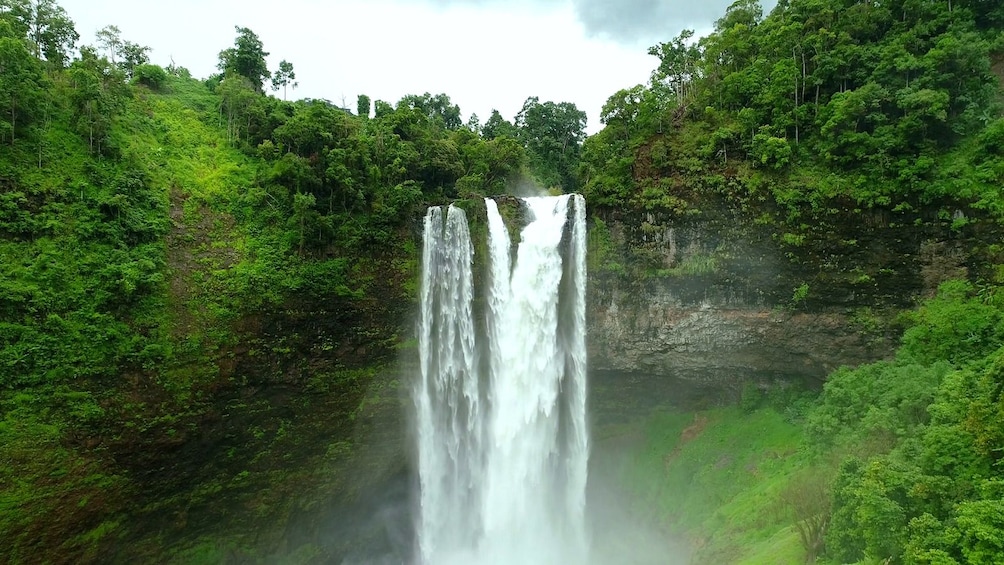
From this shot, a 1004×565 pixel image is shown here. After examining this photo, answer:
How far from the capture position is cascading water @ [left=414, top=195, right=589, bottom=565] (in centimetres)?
2030

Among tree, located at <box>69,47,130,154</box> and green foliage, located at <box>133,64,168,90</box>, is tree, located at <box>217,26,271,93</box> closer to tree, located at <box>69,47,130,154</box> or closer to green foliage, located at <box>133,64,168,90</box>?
green foliage, located at <box>133,64,168,90</box>

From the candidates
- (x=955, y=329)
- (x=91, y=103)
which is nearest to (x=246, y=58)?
(x=91, y=103)

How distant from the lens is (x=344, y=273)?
1995 cm

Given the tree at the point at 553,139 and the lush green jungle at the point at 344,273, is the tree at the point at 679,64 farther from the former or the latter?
the tree at the point at 553,139

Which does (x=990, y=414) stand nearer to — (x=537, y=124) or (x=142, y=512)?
(x=142, y=512)

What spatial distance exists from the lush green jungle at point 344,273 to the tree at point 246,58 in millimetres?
5225

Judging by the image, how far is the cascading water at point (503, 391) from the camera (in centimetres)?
2030

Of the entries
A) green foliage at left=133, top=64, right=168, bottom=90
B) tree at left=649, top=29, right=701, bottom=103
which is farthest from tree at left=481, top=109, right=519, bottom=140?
green foliage at left=133, top=64, right=168, bottom=90

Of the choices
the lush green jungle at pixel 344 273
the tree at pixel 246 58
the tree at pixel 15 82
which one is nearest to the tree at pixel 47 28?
the lush green jungle at pixel 344 273

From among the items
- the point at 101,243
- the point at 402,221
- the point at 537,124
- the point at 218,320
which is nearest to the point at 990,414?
the point at 402,221

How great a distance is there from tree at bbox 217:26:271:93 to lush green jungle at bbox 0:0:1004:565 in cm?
523

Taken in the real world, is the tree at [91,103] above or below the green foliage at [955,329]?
above

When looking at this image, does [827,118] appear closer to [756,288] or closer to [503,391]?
[756,288]

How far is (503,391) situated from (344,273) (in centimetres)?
807
